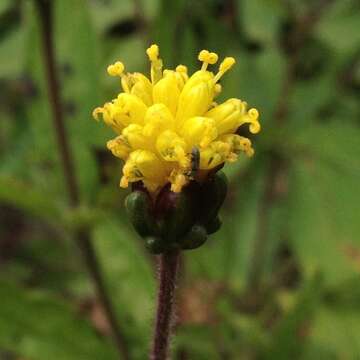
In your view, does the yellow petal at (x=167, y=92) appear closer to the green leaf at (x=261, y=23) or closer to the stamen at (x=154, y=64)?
the stamen at (x=154, y=64)

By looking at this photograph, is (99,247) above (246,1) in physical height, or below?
below

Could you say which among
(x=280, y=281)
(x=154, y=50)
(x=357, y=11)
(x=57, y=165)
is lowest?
(x=280, y=281)

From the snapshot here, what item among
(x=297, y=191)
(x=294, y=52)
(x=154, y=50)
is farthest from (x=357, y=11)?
(x=154, y=50)

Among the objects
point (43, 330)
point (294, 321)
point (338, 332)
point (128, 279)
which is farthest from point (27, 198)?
point (338, 332)

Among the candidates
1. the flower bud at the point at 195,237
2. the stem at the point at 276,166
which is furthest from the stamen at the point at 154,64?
the stem at the point at 276,166

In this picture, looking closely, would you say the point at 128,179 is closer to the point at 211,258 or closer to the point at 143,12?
the point at 211,258

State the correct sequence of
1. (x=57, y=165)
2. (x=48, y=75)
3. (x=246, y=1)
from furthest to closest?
1. (x=246, y=1)
2. (x=57, y=165)
3. (x=48, y=75)

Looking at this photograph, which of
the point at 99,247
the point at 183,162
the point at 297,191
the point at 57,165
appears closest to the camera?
the point at 183,162
